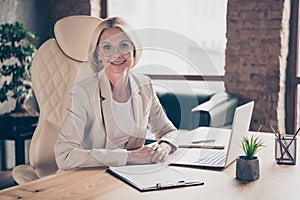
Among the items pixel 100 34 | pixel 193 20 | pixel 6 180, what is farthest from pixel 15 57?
pixel 100 34

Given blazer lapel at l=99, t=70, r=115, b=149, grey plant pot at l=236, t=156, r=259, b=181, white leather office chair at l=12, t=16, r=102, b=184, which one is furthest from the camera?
white leather office chair at l=12, t=16, r=102, b=184

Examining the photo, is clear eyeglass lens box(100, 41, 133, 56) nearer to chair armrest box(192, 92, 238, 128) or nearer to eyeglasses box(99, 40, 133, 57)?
eyeglasses box(99, 40, 133, 57)

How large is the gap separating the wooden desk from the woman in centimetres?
16

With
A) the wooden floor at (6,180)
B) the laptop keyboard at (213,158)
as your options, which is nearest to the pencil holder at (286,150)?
the laptop keyboard at (213,158)

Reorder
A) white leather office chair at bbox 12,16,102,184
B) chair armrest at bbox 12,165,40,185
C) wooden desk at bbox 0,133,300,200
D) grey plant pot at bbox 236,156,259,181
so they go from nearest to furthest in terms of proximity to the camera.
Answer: wooden desk at bbox 0,133,300,200 < grey plant pot at bbox 236,156,259,181 < chair armrest at bbox 12,165,40,185 < white leather office chair at bbox 12,16,102,184

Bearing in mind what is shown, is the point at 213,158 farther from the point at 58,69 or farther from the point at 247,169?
the point at 58,69

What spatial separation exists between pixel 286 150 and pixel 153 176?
526 millimetres

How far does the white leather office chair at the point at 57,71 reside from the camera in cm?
206

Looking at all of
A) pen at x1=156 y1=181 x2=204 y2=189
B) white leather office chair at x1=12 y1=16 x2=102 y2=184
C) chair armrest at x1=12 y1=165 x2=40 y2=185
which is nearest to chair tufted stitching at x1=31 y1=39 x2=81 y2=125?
white leather office chair at x1=12 y1=16 x2=102 y2=184

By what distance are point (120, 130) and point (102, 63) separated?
11.6 inches

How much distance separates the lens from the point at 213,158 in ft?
5.21

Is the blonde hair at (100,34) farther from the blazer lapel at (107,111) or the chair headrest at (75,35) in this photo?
the chair headrest at (75,35)

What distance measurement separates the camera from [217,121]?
3.29 meters

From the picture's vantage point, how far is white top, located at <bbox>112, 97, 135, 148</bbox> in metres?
1.70
